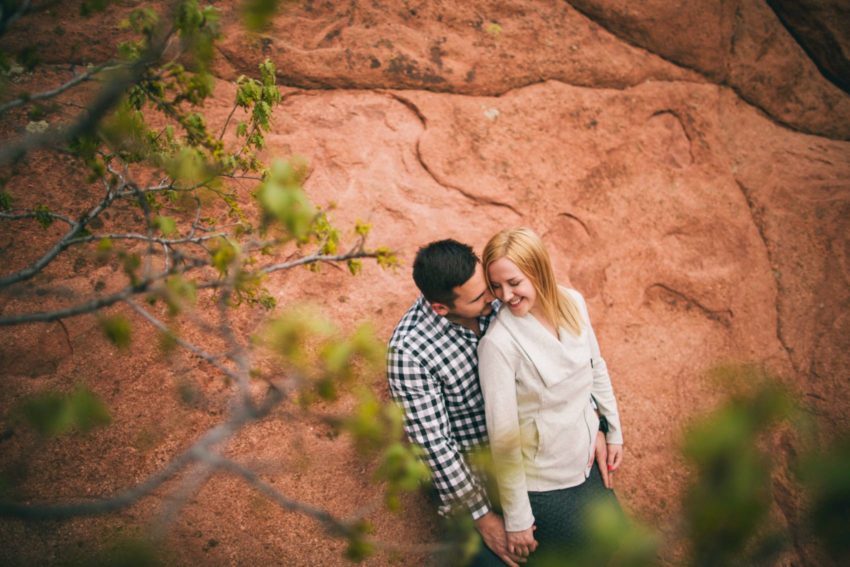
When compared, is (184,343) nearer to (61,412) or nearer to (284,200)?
(61,412)

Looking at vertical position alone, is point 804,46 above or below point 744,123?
above

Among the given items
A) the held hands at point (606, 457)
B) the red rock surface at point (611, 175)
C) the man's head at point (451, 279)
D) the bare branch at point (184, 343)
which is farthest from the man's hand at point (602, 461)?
the bare branch at point (184, 343)

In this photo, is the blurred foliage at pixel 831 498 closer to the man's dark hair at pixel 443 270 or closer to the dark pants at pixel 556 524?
the man's dark hair at pixel 443 270

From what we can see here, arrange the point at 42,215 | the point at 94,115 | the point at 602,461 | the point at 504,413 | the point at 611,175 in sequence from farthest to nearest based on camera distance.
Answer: the point at 611,175 → the point at 602,461 → the point at 504,413 → the point at 42,215 → the point at 94,115

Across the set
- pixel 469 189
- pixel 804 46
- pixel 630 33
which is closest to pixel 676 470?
pixel 469 189

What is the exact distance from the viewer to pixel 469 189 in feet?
11.2

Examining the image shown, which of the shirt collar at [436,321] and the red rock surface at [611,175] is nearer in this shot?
the shirt collar at [436,321]

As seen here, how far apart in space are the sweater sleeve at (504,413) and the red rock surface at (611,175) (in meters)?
0.70

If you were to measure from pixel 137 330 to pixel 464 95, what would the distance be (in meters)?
2.62

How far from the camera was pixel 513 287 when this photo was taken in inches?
91.8

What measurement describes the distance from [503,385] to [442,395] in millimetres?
361

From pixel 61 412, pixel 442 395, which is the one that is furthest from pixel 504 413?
pixel 61 412

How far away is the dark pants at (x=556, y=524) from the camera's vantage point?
244cm

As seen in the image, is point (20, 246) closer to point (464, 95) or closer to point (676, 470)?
point (464, 95)
